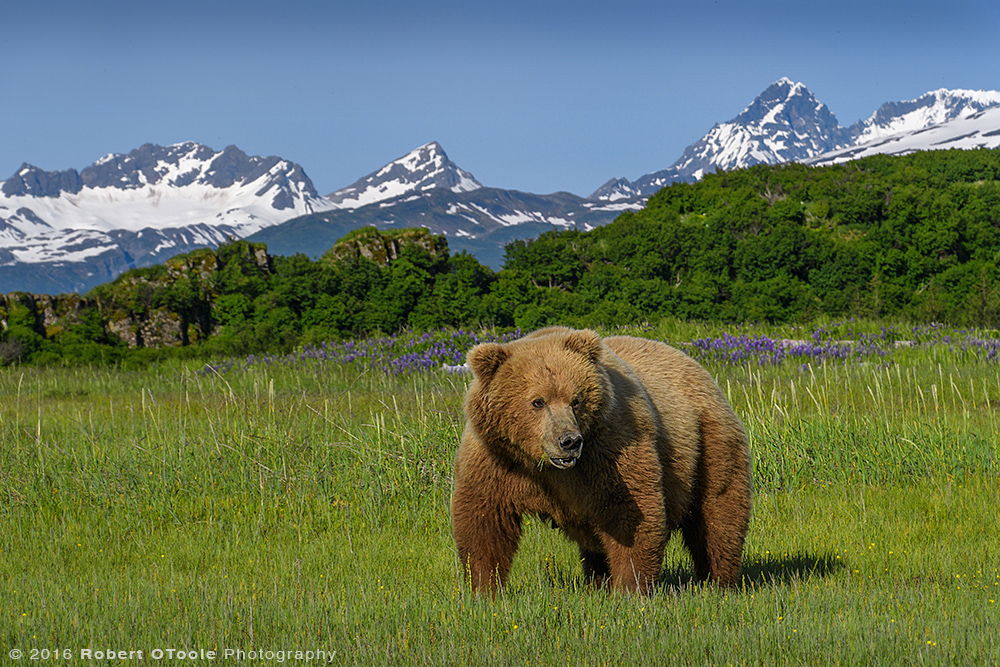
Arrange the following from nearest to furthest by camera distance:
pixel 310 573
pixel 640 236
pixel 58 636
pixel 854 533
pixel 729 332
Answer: pixel 58 636 < pixel 310 573 < pixel 854 533 < pixel 729 332 < pixel 640 236

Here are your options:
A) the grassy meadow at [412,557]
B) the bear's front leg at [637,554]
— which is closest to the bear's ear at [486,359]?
→ the bear's front leg at [637,554]

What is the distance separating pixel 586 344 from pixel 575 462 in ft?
1.87

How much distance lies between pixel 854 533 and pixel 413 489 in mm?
3344

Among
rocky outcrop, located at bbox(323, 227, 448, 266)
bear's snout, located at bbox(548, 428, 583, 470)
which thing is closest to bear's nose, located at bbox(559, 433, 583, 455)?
bear's snout, located at bbox(548, 428, 583, 470)

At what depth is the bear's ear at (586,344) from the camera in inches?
143

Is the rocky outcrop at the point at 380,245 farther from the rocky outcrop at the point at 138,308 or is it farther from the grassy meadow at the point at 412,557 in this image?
the grassy meadow at the point at 412,557

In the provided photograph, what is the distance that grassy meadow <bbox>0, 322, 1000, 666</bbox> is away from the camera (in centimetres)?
321

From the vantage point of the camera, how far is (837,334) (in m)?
19.0

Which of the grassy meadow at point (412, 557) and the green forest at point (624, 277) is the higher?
the green forest at point (624, 277)

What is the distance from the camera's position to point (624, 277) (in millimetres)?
26203

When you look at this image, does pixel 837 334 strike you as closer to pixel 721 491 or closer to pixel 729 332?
pixel 729 332

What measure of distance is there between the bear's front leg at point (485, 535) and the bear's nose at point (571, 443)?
0.67 meters

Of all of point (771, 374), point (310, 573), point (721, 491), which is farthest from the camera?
point (771, 374)

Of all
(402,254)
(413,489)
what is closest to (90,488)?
(413,489)
